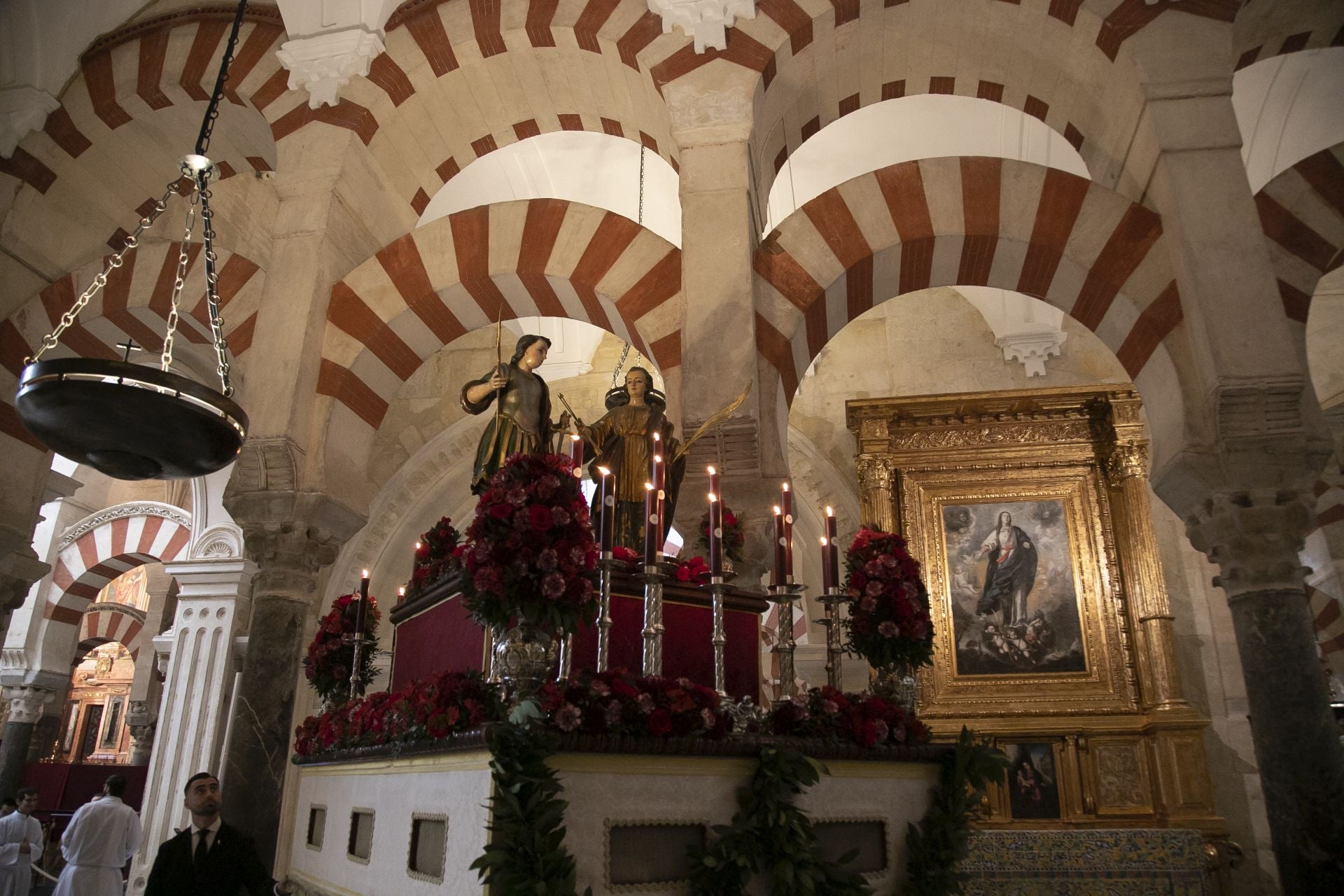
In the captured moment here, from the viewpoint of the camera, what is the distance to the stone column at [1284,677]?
13.5ft

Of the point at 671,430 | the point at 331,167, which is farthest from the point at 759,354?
the point at 331,167

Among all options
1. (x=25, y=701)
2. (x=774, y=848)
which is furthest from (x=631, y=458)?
(x=25, y=701)

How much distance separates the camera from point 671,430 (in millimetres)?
4547

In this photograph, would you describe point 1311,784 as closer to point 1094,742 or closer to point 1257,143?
point 1094,742

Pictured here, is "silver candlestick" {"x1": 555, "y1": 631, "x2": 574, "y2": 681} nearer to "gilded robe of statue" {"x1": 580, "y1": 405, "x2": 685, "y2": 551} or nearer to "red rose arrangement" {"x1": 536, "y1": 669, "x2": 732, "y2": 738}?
"red rose arrangement" {"x1": 536, "y1": 669, "x2": 732, "y2": 738}

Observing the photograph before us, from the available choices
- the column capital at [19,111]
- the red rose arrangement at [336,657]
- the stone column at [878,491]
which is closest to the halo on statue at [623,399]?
the red rose arrangement at [336,657]

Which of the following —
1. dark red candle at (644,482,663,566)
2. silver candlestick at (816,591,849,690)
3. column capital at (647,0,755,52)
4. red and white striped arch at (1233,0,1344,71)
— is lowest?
silver candlestick at (816,591,849,690)

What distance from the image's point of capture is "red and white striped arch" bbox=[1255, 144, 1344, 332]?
5363mm

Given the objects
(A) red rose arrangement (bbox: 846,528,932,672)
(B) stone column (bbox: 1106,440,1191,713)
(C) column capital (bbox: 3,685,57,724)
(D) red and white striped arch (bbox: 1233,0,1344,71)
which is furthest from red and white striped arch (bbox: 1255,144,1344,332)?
(C) column capital (bbox: 3,685,57,724)

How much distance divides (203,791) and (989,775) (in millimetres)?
2661

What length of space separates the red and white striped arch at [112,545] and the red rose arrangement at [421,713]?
A: 9621mm

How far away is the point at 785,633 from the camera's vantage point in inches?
124

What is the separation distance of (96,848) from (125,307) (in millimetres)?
4061

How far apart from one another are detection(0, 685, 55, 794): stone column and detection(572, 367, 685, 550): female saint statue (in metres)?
9.90
